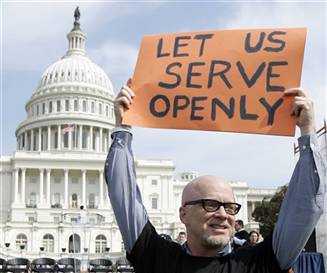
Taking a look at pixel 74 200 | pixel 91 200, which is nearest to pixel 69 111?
pixel 74 200

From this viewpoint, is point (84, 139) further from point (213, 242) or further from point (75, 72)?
point (213, 242)

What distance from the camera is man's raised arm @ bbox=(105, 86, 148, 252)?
11.2 feet

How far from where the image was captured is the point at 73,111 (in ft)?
335

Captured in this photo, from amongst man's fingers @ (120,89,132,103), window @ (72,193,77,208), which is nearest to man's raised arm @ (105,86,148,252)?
man's fingers @ (120,89,132,103)

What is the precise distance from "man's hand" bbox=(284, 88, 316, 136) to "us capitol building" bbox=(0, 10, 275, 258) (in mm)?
61626

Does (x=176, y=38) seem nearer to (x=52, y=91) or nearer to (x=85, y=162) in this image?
(x=85, y=162)

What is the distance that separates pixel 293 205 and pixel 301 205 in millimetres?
43

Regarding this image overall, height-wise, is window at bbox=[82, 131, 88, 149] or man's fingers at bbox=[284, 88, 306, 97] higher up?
window at bbox=[82, 131, 88, 149]

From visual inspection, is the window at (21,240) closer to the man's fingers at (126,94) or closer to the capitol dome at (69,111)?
the capitol dome at (69,111)

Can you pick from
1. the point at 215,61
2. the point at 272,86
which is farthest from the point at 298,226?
the point at 215,61

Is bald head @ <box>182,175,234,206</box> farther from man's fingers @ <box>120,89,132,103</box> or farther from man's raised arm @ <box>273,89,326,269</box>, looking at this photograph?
man's fingers @ <box>120,89,132,103</box>

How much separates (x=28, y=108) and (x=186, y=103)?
107m

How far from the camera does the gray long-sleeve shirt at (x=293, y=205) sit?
3148 millimetres

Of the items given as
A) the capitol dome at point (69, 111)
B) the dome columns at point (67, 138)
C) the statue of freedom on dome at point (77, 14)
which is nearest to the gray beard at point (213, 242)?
the capitol dome at point (69, 111)
